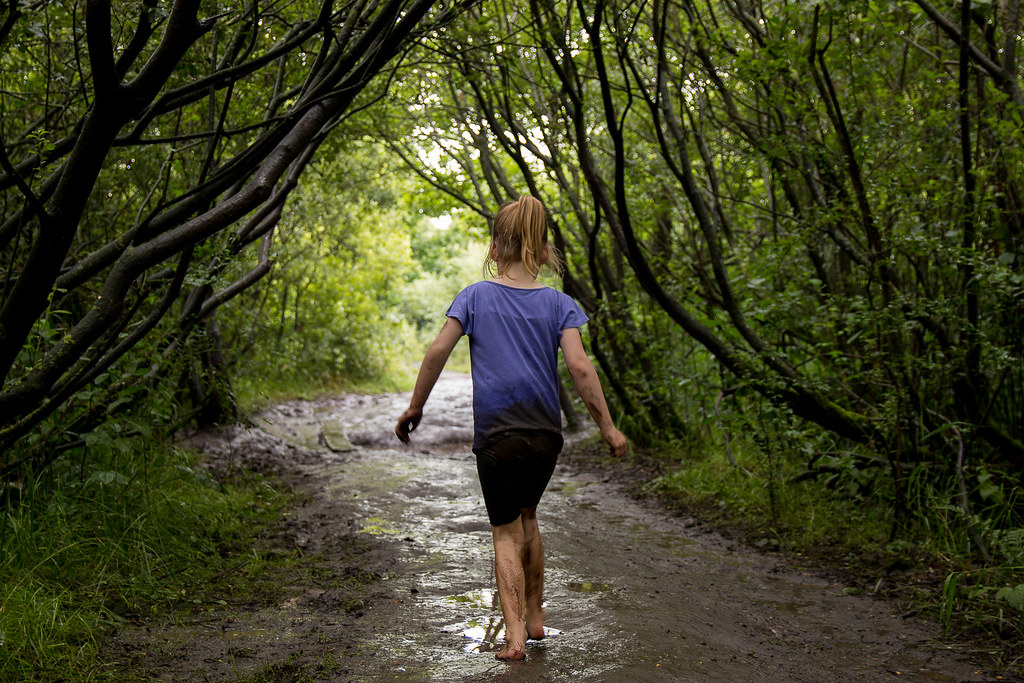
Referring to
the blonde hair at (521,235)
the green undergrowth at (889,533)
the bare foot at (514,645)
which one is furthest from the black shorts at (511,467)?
the green undergrowth at (889,533)

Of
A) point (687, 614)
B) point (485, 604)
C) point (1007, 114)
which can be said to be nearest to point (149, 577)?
point (485, 604)

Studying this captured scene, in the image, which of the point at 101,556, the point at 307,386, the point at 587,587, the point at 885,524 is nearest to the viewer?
the point at 101,556

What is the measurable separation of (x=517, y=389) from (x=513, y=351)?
179 millimetres

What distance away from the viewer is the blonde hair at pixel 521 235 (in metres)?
3.73

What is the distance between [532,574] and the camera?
12.1 ft

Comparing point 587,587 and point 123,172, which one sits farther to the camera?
point 123,172

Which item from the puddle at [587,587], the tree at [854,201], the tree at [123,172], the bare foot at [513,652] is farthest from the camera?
the tree at [854,201]

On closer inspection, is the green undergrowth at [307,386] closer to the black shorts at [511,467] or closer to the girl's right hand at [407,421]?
the girl's right hand at [407,421]

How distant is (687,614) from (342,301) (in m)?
18.2

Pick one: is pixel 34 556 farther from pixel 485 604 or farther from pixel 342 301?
pixel 342 301

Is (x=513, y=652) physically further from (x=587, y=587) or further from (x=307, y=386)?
(x=307, y=386)

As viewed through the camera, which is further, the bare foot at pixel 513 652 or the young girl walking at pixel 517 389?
the young girl walking at pixel 517 389

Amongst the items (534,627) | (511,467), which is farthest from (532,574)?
(511,467)

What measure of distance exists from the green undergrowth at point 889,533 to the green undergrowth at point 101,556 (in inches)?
151
